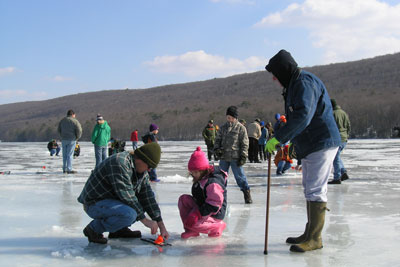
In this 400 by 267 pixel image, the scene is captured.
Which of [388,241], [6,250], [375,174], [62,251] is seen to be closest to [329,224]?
[388,241]

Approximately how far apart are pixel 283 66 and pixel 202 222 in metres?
1.64

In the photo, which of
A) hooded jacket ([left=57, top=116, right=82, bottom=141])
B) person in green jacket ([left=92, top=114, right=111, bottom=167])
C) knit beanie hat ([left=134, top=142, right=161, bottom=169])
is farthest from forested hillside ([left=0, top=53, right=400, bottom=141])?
knit beanie hat ([left=134, top=142, right=161, bottom=169])

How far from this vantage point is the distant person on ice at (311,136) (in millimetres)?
3662

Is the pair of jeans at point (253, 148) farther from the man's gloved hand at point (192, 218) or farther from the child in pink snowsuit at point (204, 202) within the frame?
the man's gloved hand at point (192, 218)

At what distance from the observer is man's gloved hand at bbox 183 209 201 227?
419 cm

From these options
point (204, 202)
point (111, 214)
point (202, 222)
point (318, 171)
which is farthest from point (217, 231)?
point (318, 171)

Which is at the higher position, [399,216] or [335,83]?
[335,83]

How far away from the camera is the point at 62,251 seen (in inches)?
149

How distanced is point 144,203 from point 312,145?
5.24ft

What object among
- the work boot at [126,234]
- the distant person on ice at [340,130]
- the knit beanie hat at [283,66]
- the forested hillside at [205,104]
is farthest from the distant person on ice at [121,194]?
the forested hillside at [205,104]

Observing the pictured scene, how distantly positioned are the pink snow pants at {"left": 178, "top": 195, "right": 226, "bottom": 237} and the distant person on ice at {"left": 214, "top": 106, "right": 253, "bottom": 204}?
2.11 m

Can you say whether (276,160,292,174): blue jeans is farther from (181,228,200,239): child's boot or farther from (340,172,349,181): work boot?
(181,228,200,239): child's boot

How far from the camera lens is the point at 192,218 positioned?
13.8 feet

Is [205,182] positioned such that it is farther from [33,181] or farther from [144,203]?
[33,181]
